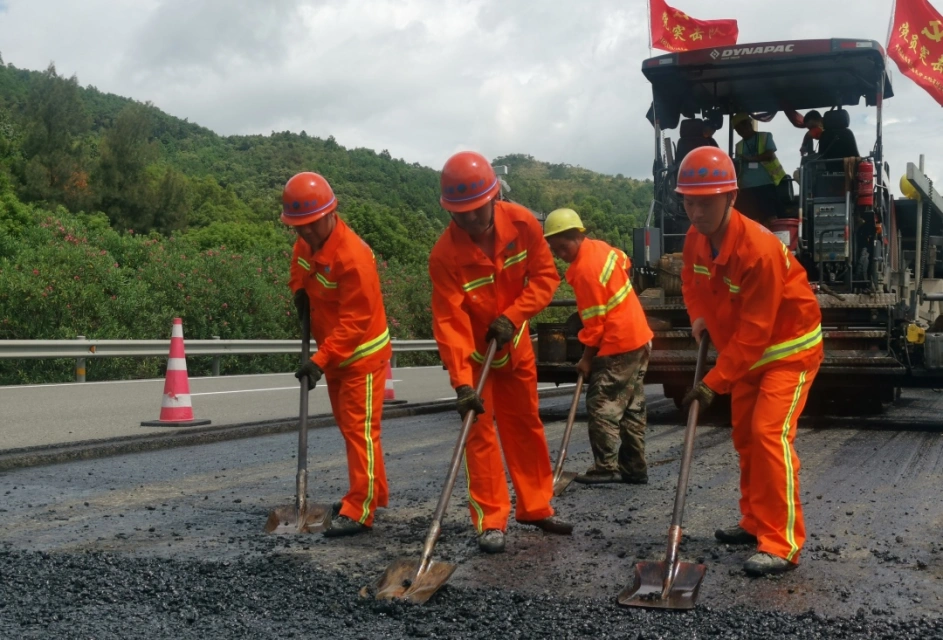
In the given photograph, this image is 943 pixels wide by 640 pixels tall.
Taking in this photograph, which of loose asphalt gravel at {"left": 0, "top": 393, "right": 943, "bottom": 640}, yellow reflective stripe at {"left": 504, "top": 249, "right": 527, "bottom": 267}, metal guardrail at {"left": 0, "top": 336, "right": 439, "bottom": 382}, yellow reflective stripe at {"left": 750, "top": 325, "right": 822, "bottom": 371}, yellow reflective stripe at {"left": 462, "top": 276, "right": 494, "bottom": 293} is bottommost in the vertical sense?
loose asphalt gravel at {"left": 0, "top": 393, "right": 943, "bottom": 640}

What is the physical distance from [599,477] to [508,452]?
70.6 inches

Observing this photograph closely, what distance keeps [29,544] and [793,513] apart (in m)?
3.28

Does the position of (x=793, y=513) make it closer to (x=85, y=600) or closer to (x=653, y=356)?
(x=85, y=600)

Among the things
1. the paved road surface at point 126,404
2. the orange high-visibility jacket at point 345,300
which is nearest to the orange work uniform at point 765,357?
the orange high-visibility jacket at point 345,300

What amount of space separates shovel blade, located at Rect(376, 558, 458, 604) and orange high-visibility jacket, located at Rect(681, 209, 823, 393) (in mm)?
1385

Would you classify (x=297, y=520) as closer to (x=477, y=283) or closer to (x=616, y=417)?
(x=477, y=283)

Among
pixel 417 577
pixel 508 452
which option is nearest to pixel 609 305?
pixel 508 452

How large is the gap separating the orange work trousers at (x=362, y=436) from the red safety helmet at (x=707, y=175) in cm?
186

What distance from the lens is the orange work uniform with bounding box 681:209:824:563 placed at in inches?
173

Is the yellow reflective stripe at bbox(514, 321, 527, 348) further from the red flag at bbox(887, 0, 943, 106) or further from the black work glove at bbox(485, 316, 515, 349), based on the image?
the red flag at bbox(887, 0, 943, 106)

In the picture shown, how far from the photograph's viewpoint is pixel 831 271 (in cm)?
978

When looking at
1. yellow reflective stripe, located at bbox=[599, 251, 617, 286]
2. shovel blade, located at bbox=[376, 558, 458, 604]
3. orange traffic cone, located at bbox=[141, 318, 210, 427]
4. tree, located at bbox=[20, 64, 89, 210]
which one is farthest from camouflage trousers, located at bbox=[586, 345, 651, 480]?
tree, located at bbox=[20, 64, 89, 210]

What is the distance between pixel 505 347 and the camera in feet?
16.2

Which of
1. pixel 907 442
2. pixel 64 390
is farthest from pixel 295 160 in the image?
pixel 907 442
